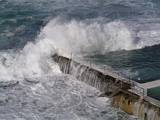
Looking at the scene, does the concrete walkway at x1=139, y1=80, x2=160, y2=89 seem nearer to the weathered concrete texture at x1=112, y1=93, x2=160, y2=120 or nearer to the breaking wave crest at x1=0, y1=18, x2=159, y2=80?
the weathered concrete texture at x1=112, y1=93, x2=160, y2=120

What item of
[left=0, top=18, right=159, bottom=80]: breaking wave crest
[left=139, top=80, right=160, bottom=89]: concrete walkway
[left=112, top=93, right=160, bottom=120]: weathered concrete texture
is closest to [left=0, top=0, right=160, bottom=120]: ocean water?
[left=0, top=18, right=159, bottom=80]: breaking wave crest

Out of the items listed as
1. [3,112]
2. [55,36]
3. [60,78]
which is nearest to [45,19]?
[55,36]

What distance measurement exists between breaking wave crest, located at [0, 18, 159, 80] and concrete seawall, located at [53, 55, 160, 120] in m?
1.20

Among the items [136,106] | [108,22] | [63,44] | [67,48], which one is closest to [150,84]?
[136,106]

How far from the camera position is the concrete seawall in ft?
72.8

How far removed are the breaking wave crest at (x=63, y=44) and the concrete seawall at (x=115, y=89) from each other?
3.93ft

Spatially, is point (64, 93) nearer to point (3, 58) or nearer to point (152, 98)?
point (152, 98)

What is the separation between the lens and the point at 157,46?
109ft

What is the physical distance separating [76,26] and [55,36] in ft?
12.8

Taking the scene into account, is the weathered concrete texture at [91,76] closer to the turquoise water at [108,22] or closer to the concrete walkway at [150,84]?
the concrete walkway at [150,84]

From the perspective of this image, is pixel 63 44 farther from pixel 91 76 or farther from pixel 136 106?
pixel 136 106

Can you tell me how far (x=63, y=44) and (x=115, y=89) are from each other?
893 cm

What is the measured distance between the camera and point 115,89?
24.2 metres

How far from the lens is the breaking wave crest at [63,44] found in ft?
94.1
